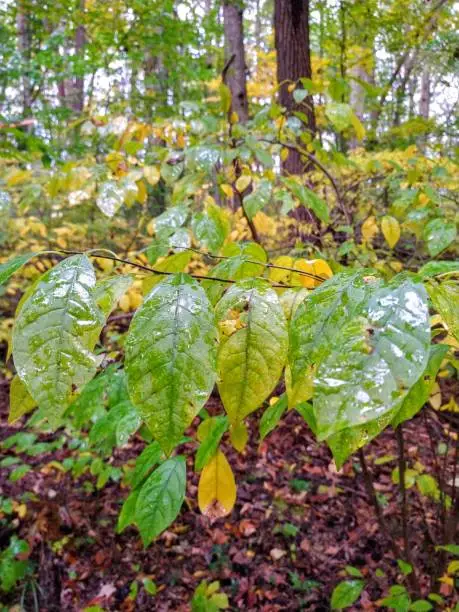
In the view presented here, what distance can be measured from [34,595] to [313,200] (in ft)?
8.80

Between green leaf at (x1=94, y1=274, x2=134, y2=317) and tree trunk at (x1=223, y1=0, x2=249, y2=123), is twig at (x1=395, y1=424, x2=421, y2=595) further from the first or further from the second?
tree trunk at (x1=223, y1=0, x2=249, y2=123)

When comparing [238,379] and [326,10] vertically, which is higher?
[326,10]

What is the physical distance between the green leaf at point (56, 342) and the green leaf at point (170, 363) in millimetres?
52

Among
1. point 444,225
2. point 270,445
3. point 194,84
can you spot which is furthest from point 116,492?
point 194,84

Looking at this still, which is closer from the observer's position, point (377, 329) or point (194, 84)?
point (377, 329)

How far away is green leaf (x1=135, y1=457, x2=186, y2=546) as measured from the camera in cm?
98

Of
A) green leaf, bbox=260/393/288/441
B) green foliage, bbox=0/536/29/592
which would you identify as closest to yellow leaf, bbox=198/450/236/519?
green leaf, bbox=260/393/288/441

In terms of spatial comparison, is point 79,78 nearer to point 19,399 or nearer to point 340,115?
point 340,115

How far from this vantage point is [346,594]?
196 centimetres

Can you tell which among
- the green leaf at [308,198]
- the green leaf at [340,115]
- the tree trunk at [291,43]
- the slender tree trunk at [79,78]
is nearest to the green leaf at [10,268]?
the green leaf at [308,198]

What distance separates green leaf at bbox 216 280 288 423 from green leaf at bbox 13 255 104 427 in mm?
161

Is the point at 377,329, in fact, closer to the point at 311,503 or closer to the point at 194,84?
the point at 311,503

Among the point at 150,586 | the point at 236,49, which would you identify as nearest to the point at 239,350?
the point at 150,586

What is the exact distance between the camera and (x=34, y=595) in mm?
2430
